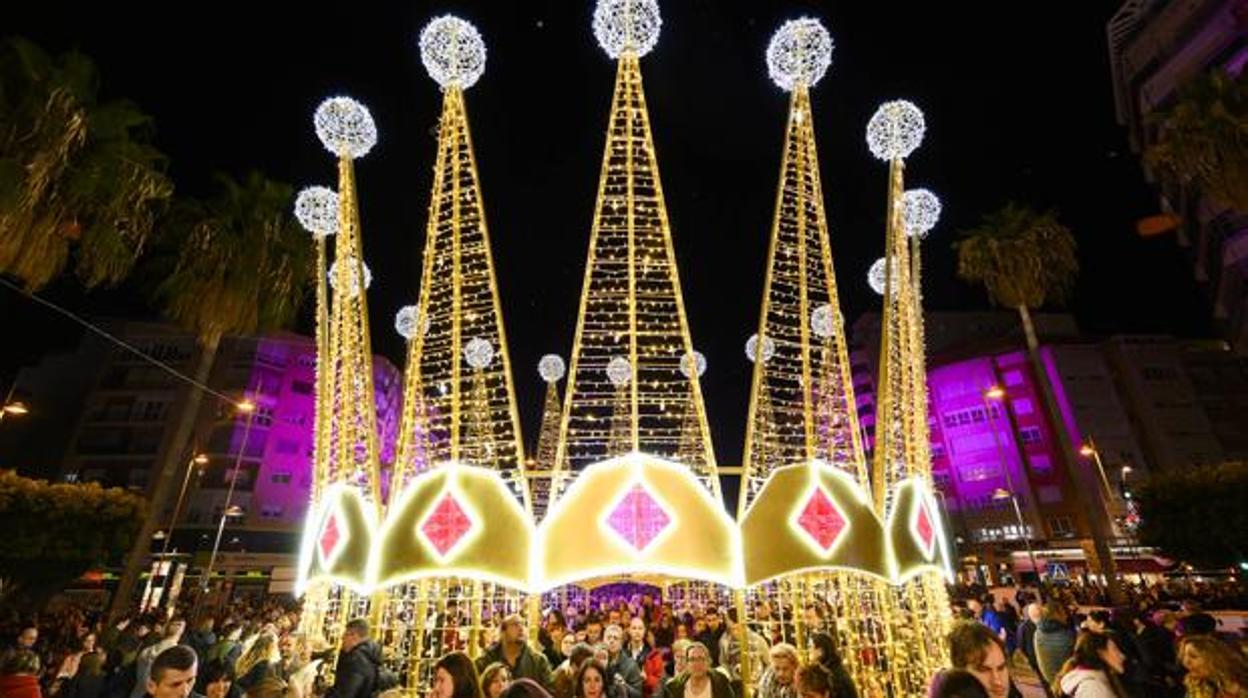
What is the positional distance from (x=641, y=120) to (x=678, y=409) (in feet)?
35.6

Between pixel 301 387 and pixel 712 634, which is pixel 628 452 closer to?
pixel 712 634

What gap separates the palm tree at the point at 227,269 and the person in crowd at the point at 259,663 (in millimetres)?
6623

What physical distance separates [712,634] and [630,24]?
975 cm

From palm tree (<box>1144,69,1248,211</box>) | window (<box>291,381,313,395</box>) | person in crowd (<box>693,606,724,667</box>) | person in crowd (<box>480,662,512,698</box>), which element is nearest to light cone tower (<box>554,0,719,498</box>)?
person in crowd (<box>480,662,512,698</box>)

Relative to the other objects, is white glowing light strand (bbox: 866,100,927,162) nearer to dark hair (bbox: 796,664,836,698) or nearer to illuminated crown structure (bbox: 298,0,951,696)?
illuminated crown structure (bbox: 298,0,951,696)

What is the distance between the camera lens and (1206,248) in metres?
38.1

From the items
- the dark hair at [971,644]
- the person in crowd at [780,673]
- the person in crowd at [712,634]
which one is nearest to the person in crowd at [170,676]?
the person in crowd at [780,673]

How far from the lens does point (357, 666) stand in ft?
19.5


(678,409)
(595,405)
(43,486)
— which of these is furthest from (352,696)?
(43,486)

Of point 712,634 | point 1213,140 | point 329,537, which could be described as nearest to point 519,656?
point 329,537

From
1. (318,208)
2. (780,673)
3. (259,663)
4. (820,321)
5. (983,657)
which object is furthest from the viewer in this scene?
(820,321)

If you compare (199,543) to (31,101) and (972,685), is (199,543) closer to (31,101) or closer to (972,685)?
(31,101)

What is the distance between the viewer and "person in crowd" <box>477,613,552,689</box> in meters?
6.66

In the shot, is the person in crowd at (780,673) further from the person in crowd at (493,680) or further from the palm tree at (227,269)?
the palm tree at (227,269)
